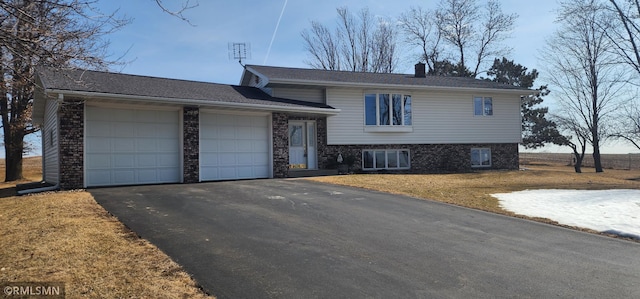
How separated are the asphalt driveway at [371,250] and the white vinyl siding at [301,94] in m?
9.23

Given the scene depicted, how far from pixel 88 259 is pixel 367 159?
623 inches

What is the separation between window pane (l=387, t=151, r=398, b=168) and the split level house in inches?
2.0

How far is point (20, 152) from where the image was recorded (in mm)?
22750

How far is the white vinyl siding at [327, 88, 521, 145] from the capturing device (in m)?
18.8

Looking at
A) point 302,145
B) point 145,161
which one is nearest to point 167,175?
point 145,161

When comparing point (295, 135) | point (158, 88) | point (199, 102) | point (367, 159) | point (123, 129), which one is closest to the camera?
point (123, 129)

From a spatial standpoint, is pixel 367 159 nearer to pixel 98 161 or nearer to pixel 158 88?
pixel 158 88

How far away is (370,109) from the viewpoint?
63.8 ft

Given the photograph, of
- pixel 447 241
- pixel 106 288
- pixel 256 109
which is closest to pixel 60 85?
pixel 256 109

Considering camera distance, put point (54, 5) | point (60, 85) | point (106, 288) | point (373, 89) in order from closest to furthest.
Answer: point (106, 288), point (54, 5), point (60, 85), point (373, 89)

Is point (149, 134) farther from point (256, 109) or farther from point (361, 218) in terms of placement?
point (361, 218)

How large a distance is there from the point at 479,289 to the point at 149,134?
11923 millimetres

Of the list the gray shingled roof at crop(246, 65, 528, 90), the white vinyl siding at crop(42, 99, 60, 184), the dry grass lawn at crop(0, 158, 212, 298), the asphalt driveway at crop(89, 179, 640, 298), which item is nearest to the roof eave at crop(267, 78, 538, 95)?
the gray shingled roof at crop(246, 65, 528, 90)

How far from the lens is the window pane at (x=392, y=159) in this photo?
20.1 metres
